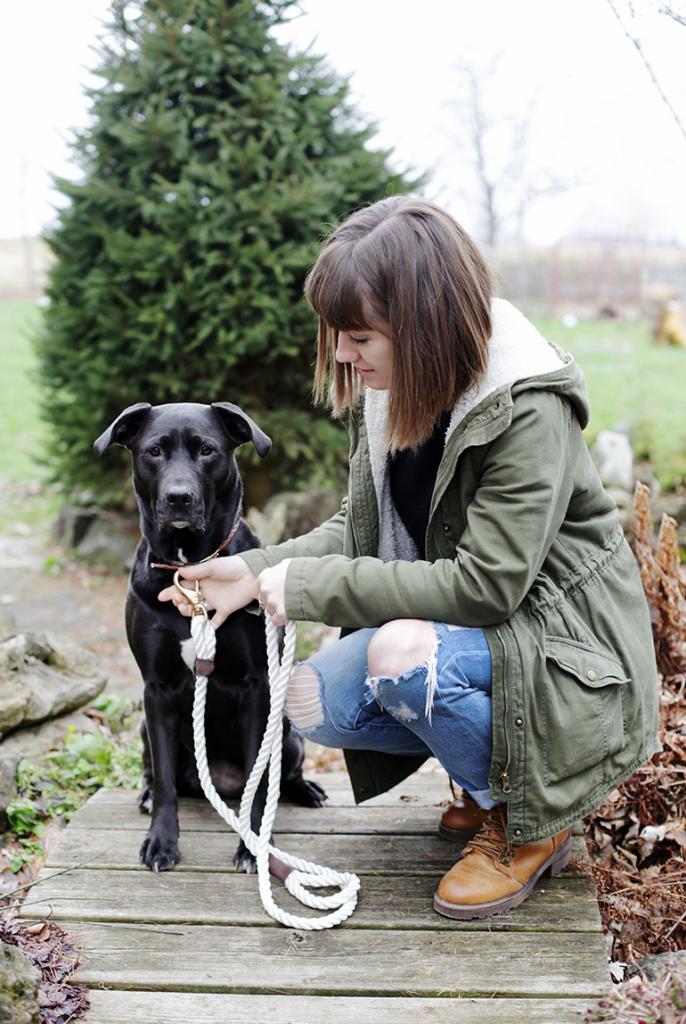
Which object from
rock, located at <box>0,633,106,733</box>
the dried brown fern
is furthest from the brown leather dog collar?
the dried brown fern

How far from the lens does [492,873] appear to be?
229 cm

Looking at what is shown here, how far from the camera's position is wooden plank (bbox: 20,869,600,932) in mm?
2254

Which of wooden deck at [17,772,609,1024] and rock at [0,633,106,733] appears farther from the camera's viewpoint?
rock at [0,633,106,733]

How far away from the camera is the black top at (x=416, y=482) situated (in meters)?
2.45

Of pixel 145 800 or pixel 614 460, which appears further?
pixel 614 460

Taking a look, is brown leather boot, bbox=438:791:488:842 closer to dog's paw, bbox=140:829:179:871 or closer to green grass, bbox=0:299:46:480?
dog's paw, bbox=140:829:179:871

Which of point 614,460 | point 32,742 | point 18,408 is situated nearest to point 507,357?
point 32,742

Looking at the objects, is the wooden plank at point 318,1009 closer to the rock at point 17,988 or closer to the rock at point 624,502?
the rock at point 17,988

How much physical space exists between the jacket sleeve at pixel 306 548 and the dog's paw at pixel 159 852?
764mm

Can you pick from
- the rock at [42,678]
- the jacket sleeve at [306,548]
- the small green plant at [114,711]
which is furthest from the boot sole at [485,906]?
the small green plant at [114,711]

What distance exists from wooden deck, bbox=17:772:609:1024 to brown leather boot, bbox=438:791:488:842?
0.05 metres

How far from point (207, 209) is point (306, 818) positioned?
3.84m

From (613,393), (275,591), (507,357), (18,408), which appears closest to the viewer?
(507,357)

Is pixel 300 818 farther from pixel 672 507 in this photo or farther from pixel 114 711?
pixel 672 507
